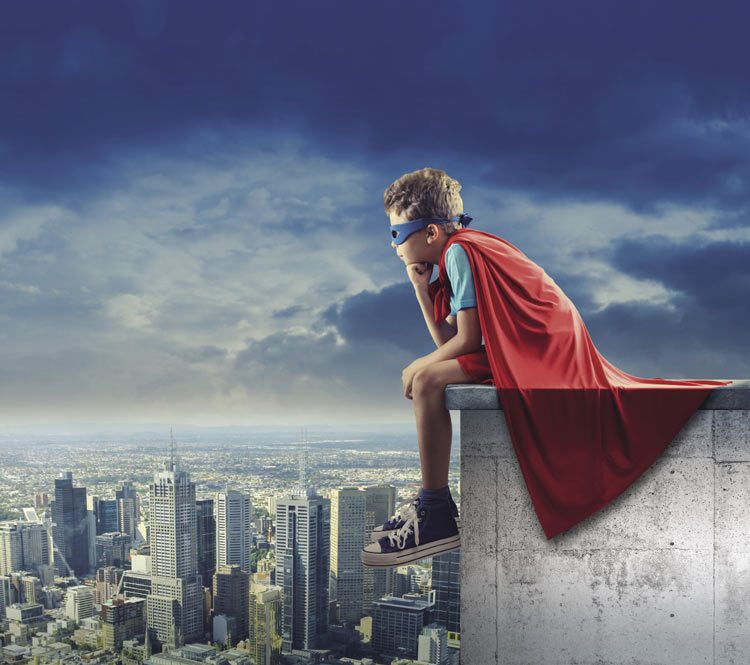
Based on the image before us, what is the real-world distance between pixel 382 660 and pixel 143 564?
36.0 ft

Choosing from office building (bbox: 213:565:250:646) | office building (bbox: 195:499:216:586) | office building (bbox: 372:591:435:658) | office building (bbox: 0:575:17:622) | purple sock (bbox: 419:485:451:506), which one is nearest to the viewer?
purple sock (bbox: 419:485:451:506)

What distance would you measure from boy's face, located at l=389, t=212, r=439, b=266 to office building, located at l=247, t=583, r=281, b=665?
52.5ft

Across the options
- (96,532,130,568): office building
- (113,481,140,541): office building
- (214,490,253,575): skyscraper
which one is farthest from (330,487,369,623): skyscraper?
(113,481,140,541): office building

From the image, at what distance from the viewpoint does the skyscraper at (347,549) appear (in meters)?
15.0

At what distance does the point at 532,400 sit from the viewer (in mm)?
3541

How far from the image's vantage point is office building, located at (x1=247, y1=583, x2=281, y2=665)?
18.0 metres

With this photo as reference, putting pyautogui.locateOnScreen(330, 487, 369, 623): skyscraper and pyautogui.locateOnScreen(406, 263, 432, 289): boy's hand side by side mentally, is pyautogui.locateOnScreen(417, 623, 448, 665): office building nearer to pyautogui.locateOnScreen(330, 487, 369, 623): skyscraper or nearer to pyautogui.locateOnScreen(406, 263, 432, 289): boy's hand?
pyautogui.locateOnScreen(330, 487, 369, 623): skyscraper

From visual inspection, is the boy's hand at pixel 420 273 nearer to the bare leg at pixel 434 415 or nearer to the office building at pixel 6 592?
the bare leg at pixel 434 415

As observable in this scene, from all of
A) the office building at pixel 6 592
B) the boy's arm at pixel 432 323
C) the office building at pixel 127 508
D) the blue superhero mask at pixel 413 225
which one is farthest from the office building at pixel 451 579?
the office building at pixel 6 592

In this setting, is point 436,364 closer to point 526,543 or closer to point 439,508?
point 439,508

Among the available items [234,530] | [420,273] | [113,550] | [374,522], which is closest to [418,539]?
[420,273]

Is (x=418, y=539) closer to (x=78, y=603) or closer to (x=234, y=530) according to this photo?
(x=234, y=530)

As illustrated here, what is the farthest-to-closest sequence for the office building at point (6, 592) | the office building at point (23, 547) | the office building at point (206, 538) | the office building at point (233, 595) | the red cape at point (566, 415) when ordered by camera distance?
the office building at point (23, 547) → the office building at point (6, 592) → the office building at point (206, 538) → the office building at point (233, 595) → the red cape at point (566, 415)

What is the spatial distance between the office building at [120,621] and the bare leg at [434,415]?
19.7 meters
